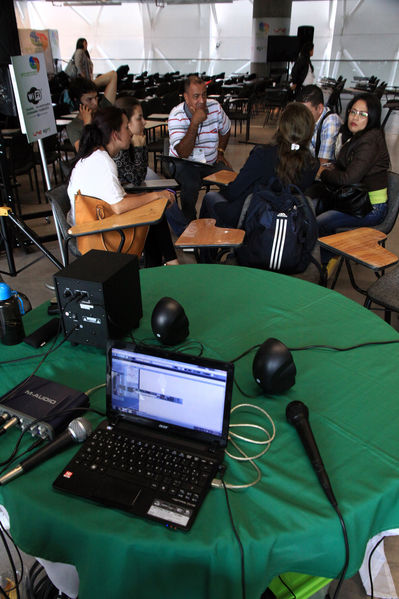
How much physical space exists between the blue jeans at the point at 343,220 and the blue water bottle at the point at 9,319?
86.7 inches

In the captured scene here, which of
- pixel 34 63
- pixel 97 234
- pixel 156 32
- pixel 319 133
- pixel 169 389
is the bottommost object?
pixel 97 234

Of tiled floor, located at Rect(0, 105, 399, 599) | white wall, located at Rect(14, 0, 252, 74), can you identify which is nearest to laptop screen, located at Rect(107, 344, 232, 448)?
tiled floor, located at Rect(0, 105, 399, 599)

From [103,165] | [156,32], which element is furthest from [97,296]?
[156,32]

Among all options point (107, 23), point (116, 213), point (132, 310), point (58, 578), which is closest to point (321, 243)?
point (116, 213)

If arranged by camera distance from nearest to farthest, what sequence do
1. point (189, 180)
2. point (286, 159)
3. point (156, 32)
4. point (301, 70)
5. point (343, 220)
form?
1. point (286, 159)
2. point (343, 220)
3. point (189, 180)
4. point (301, 70)
5. point (156, 32)

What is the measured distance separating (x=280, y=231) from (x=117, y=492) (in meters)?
1.54

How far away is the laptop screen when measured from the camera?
90 centimetres

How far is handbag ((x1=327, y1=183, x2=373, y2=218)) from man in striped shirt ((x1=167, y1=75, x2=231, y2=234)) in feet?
3.66

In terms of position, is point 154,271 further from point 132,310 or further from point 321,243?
point 321,243

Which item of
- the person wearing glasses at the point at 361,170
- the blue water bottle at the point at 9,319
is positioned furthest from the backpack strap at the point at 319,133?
the blue water bottle at the point at 9,319

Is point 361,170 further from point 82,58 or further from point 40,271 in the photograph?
point 82,58

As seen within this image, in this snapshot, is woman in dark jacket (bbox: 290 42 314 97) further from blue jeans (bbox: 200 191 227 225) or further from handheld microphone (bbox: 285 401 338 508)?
handheld microphone (bbox: 285 401 338 508)

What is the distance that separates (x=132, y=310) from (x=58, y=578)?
69cm

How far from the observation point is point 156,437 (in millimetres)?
949
